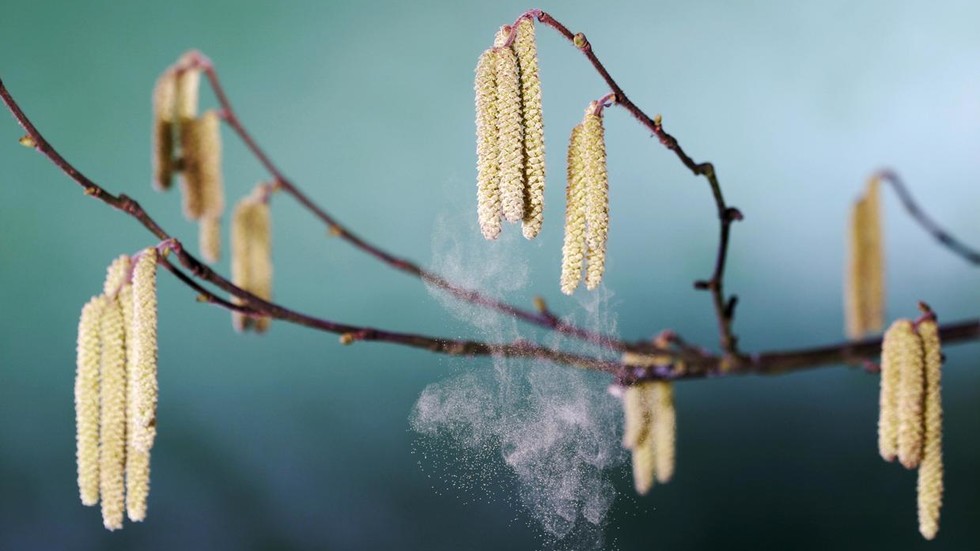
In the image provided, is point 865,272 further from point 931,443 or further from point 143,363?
point 143,363

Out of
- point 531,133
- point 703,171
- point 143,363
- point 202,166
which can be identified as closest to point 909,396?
point 703,171

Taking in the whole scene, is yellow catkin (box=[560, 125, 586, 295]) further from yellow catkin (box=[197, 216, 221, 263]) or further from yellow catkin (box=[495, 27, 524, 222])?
yellow catkin (box=[197, 216, 221, 263])

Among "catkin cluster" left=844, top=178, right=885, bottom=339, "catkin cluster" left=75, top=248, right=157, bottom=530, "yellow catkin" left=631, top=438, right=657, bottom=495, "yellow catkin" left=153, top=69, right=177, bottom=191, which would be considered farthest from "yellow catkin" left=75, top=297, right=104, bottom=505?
"catkin cluster" left=844, top=178, right=885, bottom=339

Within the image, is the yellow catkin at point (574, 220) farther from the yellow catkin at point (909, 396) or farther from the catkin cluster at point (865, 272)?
the catkin cluster at point (865, 272)

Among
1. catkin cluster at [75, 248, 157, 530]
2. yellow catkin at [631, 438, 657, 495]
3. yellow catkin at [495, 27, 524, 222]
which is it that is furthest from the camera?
yellow catkin at [631, 438, 657, 495]

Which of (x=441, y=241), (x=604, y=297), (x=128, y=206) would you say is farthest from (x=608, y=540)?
(x=128, y=206)

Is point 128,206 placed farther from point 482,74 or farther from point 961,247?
point 961,247

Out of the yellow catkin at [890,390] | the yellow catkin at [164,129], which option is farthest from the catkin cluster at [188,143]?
the yellow catkin at [890,390]
